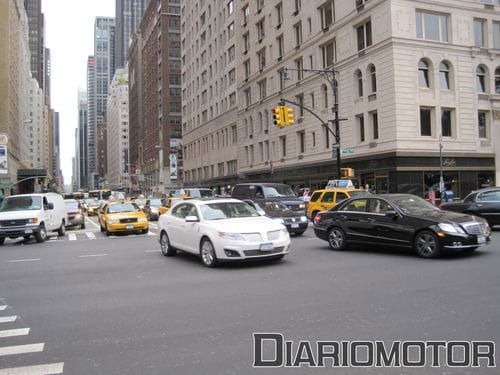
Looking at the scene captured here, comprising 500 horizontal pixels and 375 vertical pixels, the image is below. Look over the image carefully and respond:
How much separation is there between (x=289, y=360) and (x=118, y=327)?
2349mm

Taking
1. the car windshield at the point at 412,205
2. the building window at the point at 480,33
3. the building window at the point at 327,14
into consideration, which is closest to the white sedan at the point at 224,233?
the car windshield at the point at 412,205

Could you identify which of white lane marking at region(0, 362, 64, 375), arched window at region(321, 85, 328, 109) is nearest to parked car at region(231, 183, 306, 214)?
white lane marking at region(0, 362, 64, 375)

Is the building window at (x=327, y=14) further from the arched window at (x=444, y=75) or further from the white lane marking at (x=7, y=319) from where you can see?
the white lane marking at (x=7, y=319)

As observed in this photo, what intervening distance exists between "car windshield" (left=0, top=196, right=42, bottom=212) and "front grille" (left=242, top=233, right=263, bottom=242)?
1179 centimetres

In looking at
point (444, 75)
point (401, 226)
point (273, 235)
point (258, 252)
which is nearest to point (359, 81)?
point (444, 75)

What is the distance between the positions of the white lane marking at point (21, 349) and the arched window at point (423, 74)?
110 feet

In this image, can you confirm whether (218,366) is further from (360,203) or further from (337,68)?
(337,68)

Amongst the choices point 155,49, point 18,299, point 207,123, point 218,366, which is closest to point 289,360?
point 218,366

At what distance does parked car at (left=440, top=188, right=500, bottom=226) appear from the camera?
1547 centimetres

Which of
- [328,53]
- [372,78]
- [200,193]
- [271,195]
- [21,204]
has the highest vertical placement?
[328,53]

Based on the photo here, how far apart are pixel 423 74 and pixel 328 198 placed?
668 inches

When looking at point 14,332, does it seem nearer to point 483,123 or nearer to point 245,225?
point 245,225

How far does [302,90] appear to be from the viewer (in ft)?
144

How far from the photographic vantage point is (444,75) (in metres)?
34.4
